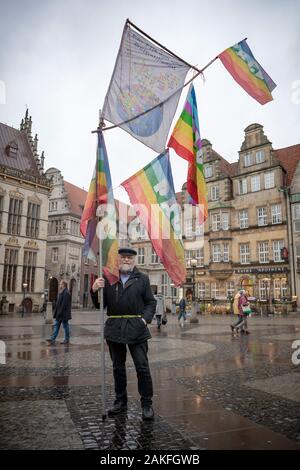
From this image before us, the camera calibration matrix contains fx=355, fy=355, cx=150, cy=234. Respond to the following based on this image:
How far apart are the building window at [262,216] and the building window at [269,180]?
2.46m

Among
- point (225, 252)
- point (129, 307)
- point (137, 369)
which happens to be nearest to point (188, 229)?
point (225, 252)

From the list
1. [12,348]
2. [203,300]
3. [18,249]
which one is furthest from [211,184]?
[12,348]

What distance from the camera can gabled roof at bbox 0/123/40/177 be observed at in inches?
1455

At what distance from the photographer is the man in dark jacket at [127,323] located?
418 centimetres

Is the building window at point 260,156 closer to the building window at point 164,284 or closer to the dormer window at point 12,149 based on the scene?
the building window at point 164,284

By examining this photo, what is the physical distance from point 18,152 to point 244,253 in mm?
27088

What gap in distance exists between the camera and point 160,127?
19.0ft

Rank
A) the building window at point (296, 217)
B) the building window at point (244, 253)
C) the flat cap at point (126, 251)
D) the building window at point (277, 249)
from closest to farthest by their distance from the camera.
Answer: the flat cap at point (126, 251)
the building window at point (296, 217)
the building window at point (277, 249)
the building window at point (244, 253)

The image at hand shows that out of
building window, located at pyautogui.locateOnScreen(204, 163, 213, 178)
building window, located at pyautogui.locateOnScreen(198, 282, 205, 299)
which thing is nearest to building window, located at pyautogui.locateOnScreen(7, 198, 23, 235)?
building window, located at pyautogui.locateOnScreen(198, 282, 205, 299)

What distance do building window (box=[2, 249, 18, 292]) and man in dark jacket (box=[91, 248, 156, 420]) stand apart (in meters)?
32.7

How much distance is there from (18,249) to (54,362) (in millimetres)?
30347

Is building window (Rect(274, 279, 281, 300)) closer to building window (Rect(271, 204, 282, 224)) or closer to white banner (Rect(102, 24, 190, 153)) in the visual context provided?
building window (Rect(271, 204, 282, 224))

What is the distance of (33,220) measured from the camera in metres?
38.0

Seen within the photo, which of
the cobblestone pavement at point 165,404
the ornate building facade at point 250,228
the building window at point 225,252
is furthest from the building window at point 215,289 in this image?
the cobblestone pavement at point 165,404
